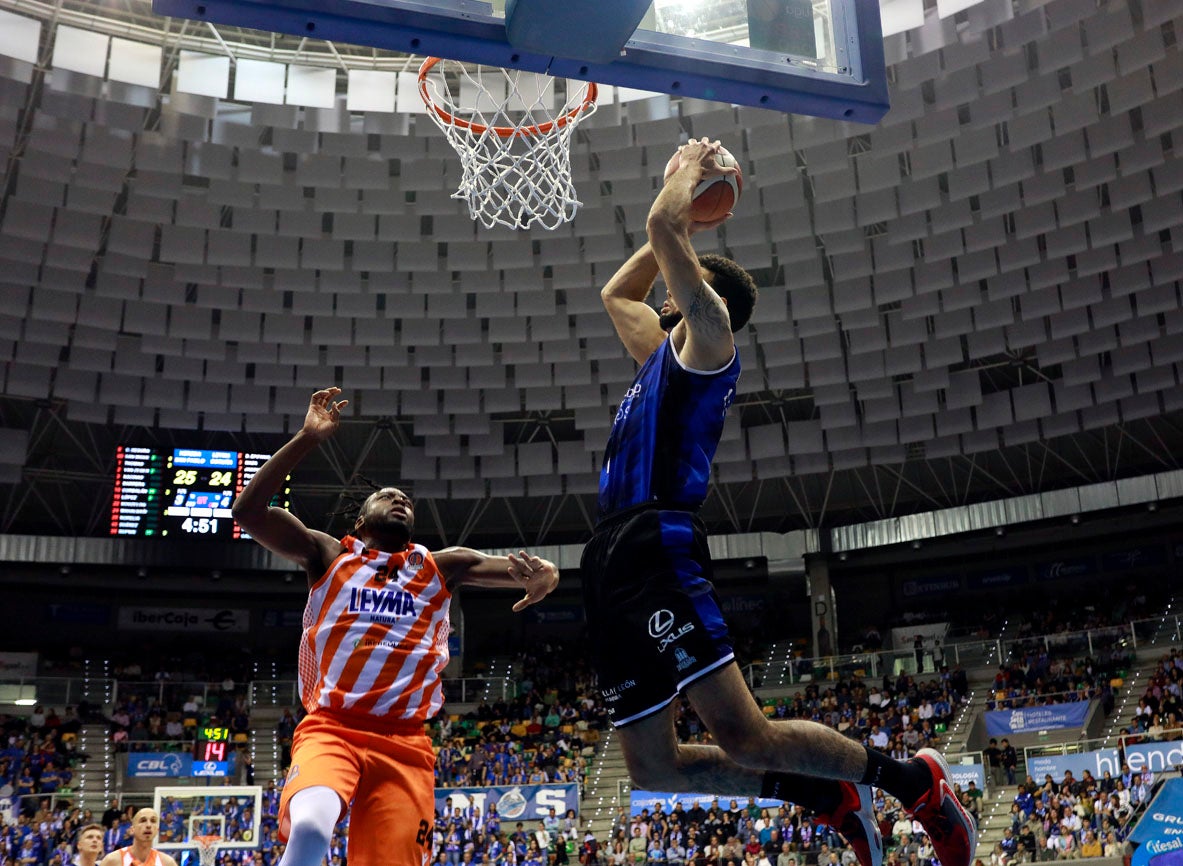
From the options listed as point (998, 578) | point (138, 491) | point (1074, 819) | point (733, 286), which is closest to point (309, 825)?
point (733, 286)

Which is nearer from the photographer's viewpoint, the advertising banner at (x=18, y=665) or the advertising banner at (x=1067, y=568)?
the advertising banner at (x=18, y=665)

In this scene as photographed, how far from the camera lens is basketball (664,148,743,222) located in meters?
4.81

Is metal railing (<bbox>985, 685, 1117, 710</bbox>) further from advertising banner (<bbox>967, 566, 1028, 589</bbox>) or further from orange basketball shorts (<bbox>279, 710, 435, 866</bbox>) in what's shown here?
orange basketball shorts (<bbox>279, 710, 435, 866</bbox>)

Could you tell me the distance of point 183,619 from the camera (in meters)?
32.4

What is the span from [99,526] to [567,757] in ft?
44.0

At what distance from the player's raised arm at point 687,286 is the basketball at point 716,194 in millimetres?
226

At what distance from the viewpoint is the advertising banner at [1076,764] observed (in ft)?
62.1

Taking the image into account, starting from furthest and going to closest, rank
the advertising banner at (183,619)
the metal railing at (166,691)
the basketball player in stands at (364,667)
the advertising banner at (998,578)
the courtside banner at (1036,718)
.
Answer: the advertising banner at (183,619) → the advertising banner at (998,578) → the metal railing at (166,691) → the courtside banner at (1036,718) → the basketball player in stands at (364,667)

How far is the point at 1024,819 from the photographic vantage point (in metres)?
18.4

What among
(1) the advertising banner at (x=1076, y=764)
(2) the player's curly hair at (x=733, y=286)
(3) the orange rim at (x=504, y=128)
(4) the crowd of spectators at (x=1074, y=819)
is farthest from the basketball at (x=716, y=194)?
(1) the advertising banner at (x=1076, y=764)

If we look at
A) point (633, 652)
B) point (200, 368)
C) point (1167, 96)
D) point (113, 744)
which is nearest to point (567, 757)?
point (113, 744)

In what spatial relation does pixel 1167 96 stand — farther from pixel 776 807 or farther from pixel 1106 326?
pixel 776 807

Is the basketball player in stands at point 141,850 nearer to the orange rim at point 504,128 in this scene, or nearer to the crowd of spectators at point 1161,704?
the orange rim at point 504,128

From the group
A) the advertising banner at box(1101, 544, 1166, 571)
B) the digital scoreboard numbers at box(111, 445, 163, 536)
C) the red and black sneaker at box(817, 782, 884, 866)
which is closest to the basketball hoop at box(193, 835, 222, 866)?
the digital scoreboard numbers at box(111, 445, 163, 536)
